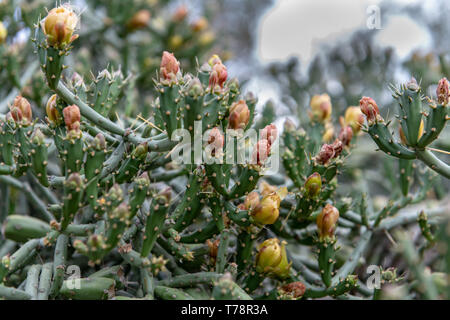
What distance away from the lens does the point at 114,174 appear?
1.62m

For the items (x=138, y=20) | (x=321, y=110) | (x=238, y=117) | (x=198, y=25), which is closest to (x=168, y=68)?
(x=238, y=117)

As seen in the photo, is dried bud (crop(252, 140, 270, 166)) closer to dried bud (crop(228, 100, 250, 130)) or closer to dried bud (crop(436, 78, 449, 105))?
dried bud (crop(228, 100, 250, 130))

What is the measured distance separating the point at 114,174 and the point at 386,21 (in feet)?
11.1

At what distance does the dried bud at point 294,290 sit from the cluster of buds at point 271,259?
0.20 feet

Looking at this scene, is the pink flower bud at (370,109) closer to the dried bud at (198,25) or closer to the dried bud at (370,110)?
the dried bud at (370,110)

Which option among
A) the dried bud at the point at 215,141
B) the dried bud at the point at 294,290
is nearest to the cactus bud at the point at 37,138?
the dried bud at the point at 215,141

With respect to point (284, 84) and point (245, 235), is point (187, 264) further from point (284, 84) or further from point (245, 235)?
point (284, 84)

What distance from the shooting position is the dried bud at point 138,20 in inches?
141

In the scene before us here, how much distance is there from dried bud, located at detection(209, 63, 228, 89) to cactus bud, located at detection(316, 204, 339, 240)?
0.62m

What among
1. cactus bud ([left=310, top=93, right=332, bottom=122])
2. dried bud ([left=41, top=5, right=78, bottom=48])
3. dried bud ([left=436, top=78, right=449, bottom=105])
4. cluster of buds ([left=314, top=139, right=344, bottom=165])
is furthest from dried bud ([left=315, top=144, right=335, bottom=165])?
dried bud ([left=41, top=5, right=78, bottom=48])

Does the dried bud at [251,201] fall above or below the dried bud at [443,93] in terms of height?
below

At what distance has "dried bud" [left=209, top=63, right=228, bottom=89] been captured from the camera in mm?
1535

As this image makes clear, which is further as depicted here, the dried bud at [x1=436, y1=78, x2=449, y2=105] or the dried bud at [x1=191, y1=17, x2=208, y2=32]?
the dried bud at [x1=191, y1=17, x2=208, y2=32]
